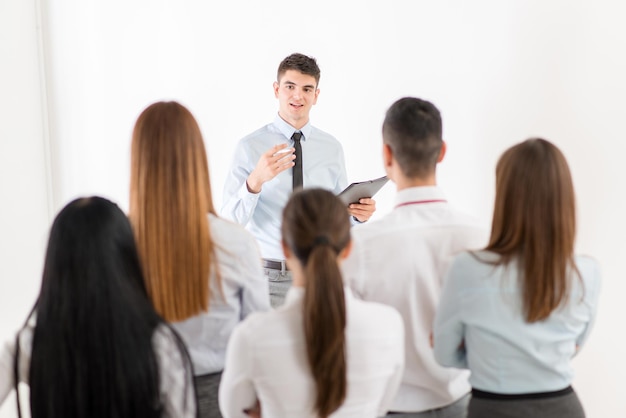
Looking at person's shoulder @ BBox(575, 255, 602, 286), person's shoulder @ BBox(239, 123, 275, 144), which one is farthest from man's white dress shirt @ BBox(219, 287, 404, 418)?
person's shoulder @ BBox(239, 123, 275, 144)

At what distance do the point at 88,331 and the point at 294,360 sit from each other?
40 cm

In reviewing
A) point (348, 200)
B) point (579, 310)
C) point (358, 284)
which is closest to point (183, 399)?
point (358, 284)

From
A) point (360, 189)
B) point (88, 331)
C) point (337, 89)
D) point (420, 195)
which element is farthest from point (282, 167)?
point (88, 331)

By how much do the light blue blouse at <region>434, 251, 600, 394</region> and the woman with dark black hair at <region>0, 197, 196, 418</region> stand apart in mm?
656

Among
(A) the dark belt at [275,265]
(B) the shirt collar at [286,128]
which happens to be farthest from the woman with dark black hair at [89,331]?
(B) the shirt collar at [286,128]

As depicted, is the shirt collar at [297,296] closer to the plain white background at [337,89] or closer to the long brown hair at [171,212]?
the long brown hair at [171,212]

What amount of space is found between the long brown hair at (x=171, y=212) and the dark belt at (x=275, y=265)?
1.17 m

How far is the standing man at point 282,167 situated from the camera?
8.87 ft

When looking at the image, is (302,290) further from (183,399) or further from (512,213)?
(512,213)

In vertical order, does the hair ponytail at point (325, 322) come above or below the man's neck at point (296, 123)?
below

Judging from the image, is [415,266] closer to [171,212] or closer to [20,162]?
[171,212]

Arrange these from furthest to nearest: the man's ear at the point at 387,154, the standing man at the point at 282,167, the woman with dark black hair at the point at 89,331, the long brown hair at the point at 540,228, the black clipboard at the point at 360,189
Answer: the standing man at the point at 282,167 → the black clipboard at the point at 360,189 → the man's ear at the point at 387,154 → the long brown hair at the point at 540,228 → the woman with dark black hair at the point at 89,331

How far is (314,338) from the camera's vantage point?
130 cm

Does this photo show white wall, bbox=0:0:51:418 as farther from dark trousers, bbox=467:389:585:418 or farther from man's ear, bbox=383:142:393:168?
dark trousers, bbox=467:389:585:418
